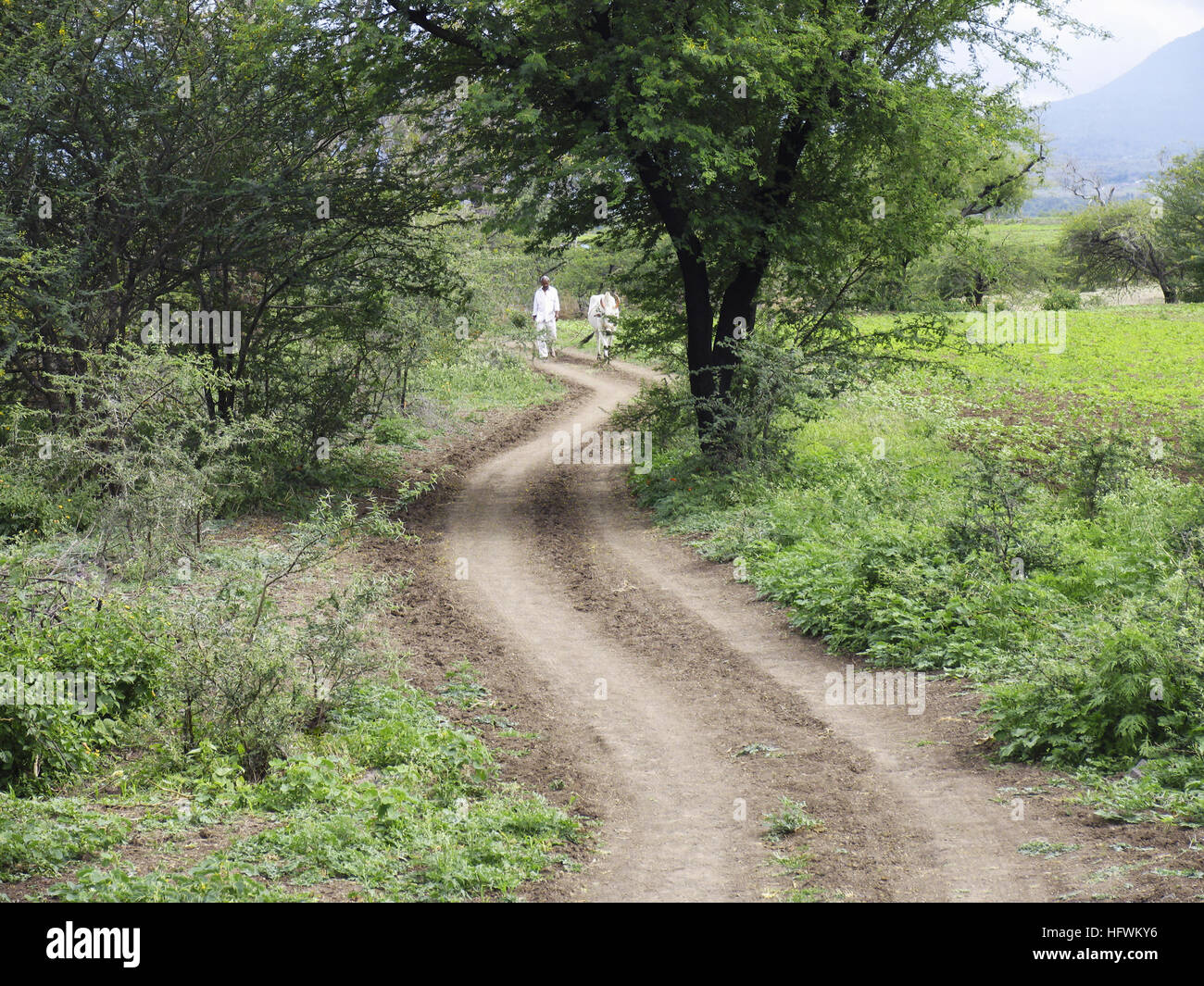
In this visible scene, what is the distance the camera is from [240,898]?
16.2ft

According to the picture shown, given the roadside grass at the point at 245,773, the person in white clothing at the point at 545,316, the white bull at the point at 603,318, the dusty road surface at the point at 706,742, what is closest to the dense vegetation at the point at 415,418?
the roadside grass at the point at 245,773

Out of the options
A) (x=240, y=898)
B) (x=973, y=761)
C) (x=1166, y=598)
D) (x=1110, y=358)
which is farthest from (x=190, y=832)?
(x=1110, y=358)

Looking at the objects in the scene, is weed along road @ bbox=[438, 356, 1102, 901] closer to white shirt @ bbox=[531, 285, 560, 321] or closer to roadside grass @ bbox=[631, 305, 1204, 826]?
roadside grass @ bbox=[631, 305, 1204, 826]

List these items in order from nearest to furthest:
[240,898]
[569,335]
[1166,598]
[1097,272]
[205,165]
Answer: [240,898] → [1166,598] → [205,165] → [569,335] → [1097,272]

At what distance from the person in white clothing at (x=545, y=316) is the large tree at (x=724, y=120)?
14.4 m

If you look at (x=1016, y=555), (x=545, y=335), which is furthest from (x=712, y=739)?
(x=545, y=335)

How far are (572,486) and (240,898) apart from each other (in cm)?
1264

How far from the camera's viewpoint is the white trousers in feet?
102

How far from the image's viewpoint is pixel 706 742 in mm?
8062

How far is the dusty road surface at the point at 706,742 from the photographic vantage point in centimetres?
580

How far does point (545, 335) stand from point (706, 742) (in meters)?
24.2

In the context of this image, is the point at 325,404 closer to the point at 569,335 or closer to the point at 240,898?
the point at 240,898

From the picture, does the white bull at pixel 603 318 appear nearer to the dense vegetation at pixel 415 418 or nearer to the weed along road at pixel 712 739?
the dense vegetation at pixel 415 418

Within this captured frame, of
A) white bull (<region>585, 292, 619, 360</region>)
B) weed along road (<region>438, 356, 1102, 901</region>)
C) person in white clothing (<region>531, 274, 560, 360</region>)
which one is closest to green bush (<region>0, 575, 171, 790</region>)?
weed along road (<region>438, 356, 1102, 901</region>)
